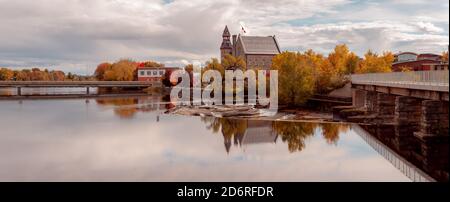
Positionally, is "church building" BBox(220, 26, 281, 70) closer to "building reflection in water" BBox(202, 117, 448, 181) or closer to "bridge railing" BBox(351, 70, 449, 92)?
"building reflection in water" BBox(202, 117, 448, 181)

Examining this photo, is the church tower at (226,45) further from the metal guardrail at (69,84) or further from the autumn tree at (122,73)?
the metal guardrail at (69,84)

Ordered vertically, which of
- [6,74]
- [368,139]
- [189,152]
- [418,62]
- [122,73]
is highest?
[418,62]

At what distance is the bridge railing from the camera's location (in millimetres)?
26797

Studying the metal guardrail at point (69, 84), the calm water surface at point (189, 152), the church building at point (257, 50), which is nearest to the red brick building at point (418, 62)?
the calm water surface at point (189, 152)

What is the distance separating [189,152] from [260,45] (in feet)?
365

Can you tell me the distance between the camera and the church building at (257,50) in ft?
435

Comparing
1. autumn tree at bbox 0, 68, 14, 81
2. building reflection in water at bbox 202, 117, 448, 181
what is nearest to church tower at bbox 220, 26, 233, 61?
autumn tree at bbox 0, 68, 14, 81

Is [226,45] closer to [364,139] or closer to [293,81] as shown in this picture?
[293,81]

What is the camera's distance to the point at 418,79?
32.9m

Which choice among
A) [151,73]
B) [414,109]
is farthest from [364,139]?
[151,73]
